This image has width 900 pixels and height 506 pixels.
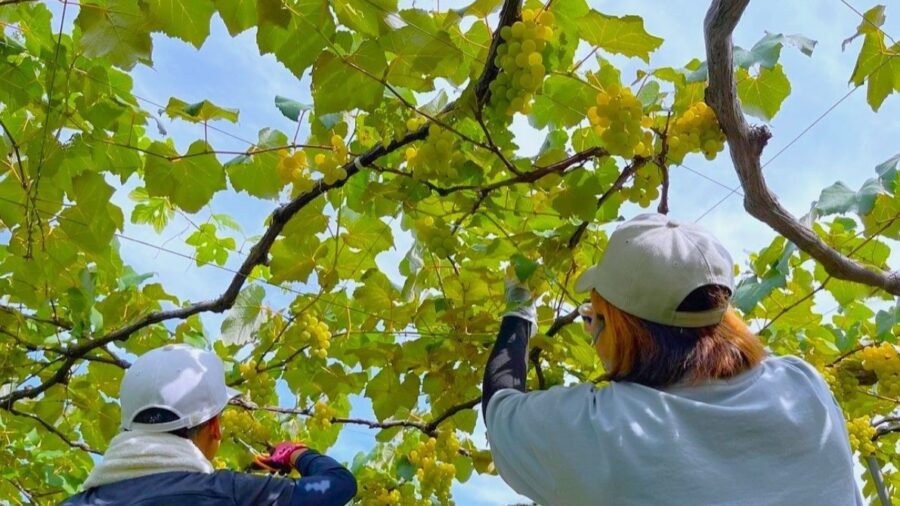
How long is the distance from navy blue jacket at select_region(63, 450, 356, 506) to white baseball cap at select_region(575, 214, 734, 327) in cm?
70

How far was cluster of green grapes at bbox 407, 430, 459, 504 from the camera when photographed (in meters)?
2.86

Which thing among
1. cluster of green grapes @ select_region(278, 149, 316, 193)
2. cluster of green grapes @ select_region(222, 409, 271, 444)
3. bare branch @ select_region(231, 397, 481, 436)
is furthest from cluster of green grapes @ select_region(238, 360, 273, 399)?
cluster of green grapes @ select_region(278, 149, 316, 193)

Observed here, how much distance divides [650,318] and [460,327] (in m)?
1.24

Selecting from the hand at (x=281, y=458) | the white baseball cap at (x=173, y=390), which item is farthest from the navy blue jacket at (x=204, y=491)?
the hand at (x=281, y=458)

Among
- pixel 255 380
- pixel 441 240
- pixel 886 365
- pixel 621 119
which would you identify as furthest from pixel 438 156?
pixel 886 365

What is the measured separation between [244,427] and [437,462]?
2.30ft

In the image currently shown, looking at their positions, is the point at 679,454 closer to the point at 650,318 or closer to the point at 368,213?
the point at 650,318

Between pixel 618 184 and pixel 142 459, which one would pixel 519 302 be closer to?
pixel 618 184

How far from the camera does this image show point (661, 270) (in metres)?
1.33

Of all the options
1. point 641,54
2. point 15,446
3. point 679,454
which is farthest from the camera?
point 15,446

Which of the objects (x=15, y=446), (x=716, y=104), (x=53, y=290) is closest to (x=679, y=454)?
(x=716, y=104)

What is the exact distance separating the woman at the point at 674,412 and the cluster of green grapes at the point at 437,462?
147 centimetres

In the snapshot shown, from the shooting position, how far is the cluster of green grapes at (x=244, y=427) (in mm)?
2535

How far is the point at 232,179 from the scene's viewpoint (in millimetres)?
2488
